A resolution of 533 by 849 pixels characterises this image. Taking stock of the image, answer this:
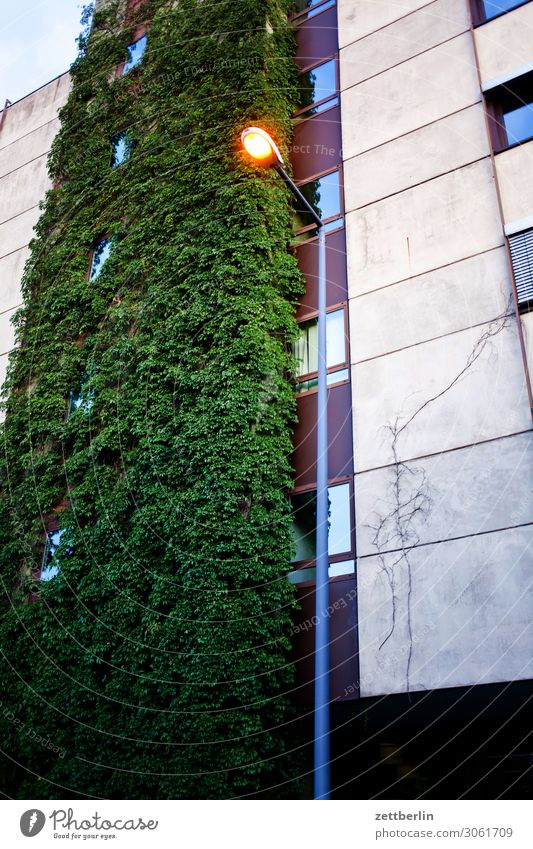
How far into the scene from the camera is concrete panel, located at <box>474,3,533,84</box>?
17.1m

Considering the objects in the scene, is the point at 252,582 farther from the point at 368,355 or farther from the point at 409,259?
the point at 409,259

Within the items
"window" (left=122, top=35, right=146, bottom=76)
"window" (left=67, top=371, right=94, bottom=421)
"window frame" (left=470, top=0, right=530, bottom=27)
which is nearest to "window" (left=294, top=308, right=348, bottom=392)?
"window" (left=67, top=371, right=94, bottom=421)

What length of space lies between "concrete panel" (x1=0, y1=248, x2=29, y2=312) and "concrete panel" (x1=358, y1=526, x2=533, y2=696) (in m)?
16.1

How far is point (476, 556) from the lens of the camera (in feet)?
44.2

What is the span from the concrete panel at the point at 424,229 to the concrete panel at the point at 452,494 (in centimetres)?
427

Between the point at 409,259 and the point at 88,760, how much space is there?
38.5 ft

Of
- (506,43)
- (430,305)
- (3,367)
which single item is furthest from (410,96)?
(3,367)

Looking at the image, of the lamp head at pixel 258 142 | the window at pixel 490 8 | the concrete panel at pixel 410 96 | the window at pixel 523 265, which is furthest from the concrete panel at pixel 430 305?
the window at pixel 490 8

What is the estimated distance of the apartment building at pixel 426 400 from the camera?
13.4 m

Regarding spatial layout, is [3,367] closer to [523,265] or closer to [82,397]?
[82,397]

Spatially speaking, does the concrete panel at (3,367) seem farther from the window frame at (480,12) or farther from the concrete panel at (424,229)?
the window frame at (480,12)

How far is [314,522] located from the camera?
1600 cm

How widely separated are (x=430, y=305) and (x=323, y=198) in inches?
198

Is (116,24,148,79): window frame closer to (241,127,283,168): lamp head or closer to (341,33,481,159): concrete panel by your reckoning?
(341,33,481,159): concrete panel
